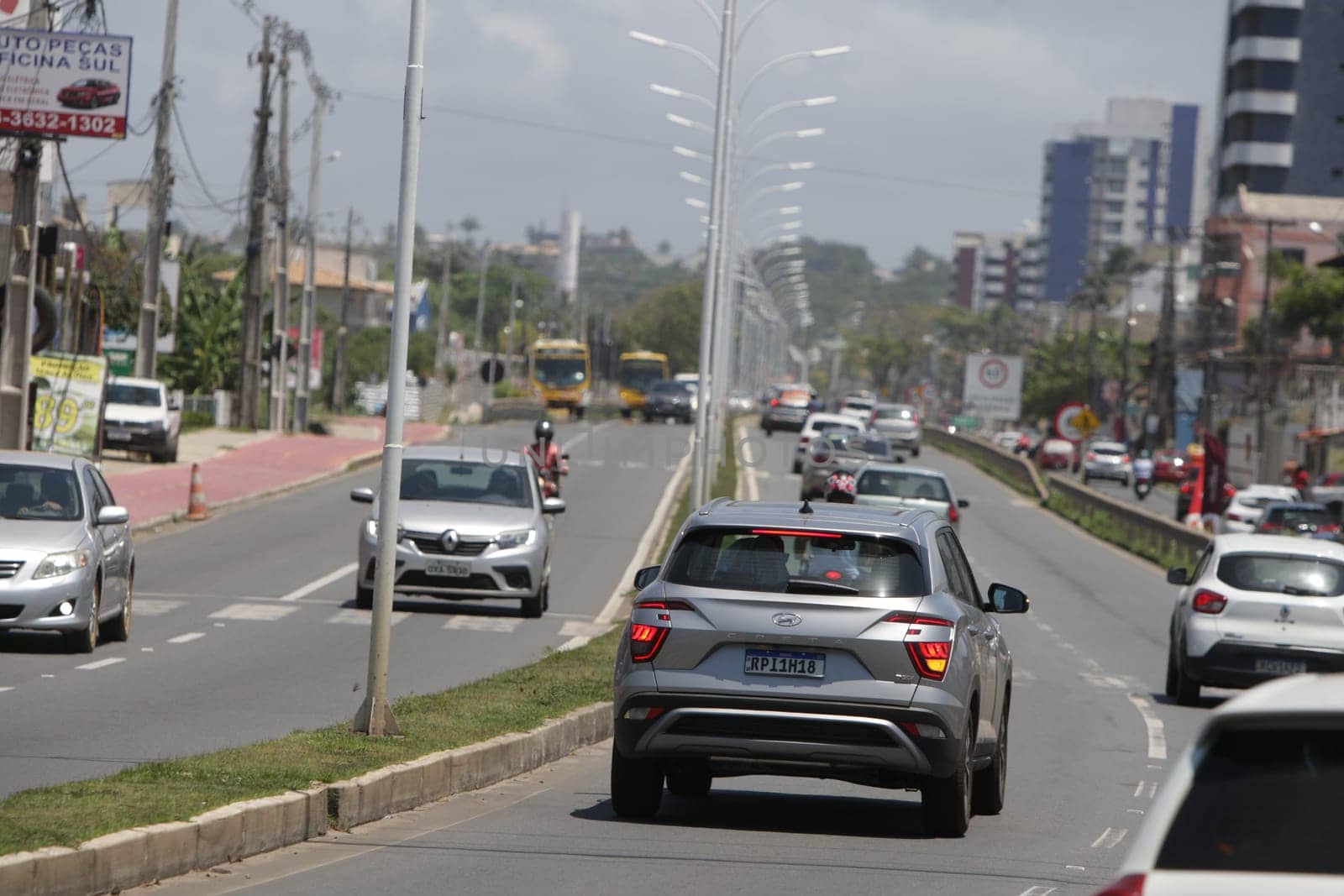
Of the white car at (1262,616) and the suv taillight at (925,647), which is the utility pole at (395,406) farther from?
the white car at (1262,616)

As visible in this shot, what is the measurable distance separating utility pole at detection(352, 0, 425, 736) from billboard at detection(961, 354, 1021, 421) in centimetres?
6463

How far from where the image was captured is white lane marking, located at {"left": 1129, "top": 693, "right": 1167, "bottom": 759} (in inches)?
594

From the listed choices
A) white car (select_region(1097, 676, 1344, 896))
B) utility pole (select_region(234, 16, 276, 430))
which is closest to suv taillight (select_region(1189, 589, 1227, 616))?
white car (select_region(1097, 676, 1344, 896))

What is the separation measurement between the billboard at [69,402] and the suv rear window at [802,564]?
29.5 meters

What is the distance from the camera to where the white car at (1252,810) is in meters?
3.94

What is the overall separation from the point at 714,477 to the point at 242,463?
11.0 meters

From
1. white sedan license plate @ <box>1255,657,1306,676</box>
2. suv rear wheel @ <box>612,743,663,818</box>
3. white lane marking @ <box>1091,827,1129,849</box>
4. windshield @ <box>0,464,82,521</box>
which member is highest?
windshield @ <box>0,464,82,521</box>

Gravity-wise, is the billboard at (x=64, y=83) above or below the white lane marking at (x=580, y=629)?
above

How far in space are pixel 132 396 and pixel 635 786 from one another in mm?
37662

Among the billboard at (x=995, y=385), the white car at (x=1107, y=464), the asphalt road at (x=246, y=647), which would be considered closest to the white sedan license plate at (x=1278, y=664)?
the asphalt road at (x=246, y=647)

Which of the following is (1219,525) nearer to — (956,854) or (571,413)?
(956,854)

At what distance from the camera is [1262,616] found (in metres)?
18.4

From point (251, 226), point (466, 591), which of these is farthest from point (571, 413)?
point (466, 591)

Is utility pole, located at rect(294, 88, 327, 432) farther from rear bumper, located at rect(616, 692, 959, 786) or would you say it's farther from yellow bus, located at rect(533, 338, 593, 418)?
rear bumper, located at rect(616, 692, 959, 786)
